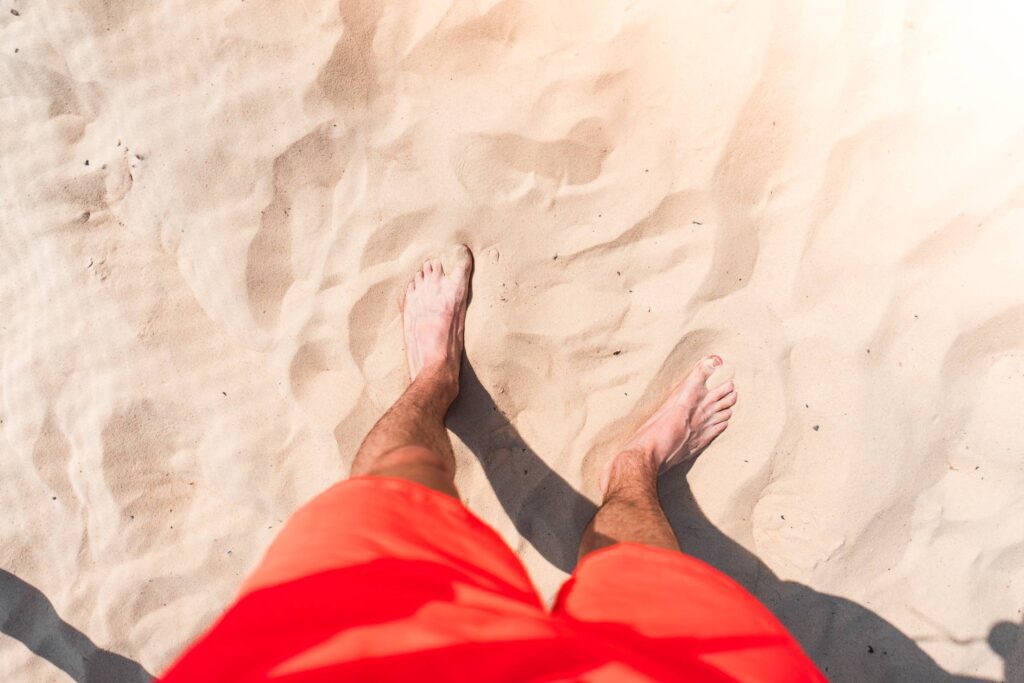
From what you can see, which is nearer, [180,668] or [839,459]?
[180,668]

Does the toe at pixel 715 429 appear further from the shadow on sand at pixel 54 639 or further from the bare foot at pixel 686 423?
the shadow on sand at pixel 54 639

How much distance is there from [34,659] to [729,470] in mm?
2108

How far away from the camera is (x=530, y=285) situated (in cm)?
178

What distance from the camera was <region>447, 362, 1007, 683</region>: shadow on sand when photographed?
1.65 m

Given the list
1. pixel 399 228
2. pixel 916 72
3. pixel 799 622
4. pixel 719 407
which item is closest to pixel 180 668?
pixel 399 228

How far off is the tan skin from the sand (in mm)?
57

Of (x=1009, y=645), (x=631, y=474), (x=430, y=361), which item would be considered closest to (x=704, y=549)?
(x=631, y=474)

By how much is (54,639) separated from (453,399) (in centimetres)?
138

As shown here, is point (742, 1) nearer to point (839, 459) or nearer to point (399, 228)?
point (399, 228)

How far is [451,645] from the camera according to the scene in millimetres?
733

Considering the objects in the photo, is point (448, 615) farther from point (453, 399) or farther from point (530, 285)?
point (530, 285)

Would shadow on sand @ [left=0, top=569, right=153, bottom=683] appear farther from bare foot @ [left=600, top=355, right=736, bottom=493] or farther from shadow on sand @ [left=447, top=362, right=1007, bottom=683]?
bare foot @ [left=600, top=355, right=736, bottom=493]

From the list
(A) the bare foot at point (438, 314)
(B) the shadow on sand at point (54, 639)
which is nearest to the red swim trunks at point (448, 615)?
(A) the bare foot at point (438, 314)

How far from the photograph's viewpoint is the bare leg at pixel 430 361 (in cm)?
151
